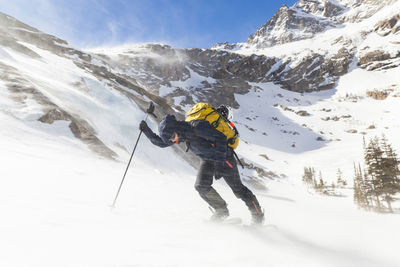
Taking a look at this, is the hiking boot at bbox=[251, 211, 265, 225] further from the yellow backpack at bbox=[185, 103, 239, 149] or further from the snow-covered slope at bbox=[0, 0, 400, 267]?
the yellow backpack at bbox=[185, 103, 239, 149]

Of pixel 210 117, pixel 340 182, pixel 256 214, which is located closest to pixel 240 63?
pixel 340 182

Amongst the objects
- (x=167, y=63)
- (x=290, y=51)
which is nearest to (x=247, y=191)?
(x=167, y=63)

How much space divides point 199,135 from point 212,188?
42.2 inches

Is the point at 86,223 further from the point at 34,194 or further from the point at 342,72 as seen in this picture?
the point at 342,72

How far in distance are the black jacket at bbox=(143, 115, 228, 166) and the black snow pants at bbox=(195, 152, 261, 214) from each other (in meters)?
0.29

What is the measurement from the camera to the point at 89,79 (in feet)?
79.3

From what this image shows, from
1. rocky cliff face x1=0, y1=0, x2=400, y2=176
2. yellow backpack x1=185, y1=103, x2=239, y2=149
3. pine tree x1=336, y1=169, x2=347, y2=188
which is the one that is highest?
rocky cliff face x1=0, y1=0, x2=400, y2=176

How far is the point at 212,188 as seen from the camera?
12.9ft

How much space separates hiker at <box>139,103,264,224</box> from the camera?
3.65m

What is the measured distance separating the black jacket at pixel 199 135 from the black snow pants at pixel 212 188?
0.96 ft

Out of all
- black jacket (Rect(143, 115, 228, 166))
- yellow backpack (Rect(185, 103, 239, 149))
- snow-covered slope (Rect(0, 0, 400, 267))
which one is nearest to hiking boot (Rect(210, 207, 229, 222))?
snow-covered slope (Rect(0, 0, 400, 267))

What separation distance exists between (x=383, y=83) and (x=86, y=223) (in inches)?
5917

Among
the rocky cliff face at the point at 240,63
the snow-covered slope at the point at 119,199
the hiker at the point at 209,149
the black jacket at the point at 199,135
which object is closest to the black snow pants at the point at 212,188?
the hiker at the point at 209,149

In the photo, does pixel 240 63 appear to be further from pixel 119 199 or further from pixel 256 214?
pixel 256 214
